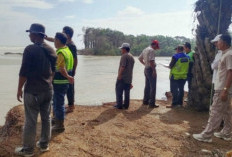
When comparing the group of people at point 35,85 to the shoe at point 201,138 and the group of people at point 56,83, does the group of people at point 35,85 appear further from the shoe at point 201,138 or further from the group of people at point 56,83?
the shoe at point 201,138

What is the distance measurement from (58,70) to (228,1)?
16.2 ft

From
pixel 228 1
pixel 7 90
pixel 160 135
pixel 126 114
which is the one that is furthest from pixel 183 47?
pixel 7 90

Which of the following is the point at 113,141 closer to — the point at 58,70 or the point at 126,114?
the point at 58,70

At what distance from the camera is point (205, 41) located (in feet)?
23.4

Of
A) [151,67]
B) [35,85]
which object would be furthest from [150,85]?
[35,85]

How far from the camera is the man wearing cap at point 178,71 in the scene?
766cm

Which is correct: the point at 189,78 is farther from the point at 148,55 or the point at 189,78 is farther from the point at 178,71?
the point at 148,55

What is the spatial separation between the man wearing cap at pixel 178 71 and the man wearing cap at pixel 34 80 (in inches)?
183

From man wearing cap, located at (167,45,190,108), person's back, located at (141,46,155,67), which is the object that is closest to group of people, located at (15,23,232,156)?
person's back, located at (141,46,155,67)

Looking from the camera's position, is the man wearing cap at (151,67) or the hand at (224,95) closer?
the hand at (224,95)

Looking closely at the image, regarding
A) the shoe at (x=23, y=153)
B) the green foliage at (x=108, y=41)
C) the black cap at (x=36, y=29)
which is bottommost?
the shoe at (x=23, y=153)

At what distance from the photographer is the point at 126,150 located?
4.35m

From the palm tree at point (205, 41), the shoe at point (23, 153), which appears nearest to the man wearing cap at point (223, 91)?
the palm tree at point (205, 41)

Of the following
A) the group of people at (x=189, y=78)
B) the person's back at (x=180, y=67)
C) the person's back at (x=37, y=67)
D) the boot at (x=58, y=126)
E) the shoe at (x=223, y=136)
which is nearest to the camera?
the person's back at (x=37, y=67)
